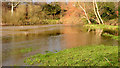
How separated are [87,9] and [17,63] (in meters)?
26.5

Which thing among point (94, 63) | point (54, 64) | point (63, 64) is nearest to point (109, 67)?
point (94, 63)

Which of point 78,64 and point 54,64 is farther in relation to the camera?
point 54,64

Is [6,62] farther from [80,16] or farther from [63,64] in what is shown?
[80,16]

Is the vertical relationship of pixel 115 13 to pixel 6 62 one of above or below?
above

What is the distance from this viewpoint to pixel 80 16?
110 ft

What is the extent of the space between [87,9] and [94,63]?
26729mm

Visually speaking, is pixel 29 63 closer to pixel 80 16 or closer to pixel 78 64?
pixel 78 64

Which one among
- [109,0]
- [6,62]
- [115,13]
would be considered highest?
[109,0]

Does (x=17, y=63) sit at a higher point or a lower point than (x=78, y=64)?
lower

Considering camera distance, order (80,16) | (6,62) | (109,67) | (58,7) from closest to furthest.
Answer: (109,67), (6,62), (80,16), (58,7)

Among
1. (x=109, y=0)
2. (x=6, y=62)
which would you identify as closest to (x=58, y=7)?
(x=109, y=0)

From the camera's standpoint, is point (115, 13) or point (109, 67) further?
point (115, 13)

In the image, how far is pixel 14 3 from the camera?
35938mm

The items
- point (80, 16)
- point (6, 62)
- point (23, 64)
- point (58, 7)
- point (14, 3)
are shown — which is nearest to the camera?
point (23, 64)
